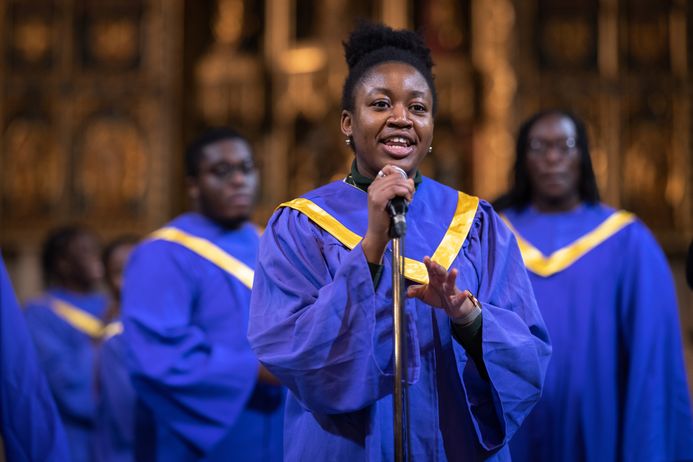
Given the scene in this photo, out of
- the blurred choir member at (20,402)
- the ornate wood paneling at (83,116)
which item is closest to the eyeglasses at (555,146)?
the blurred choir member at (20,402)

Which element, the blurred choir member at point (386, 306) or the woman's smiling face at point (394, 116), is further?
the woman's smiling face at point (394, 116)

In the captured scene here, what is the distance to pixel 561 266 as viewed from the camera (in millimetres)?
3406

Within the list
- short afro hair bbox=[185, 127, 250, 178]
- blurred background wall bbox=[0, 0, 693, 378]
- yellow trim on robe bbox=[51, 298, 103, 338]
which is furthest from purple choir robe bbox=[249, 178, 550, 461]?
blurred background wall bbox=[0, 0, 693, 378]

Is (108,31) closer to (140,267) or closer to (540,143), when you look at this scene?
(140,267)

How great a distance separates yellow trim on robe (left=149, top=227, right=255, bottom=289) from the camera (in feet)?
11.6

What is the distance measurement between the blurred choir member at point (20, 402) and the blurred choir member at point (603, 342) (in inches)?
61.9

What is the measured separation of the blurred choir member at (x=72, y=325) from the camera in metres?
5.11

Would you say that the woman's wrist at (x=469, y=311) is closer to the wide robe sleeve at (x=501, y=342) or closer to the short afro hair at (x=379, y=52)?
the wide robe sleeve at (x=501, y=342)

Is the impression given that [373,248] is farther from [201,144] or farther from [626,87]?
[626,87]

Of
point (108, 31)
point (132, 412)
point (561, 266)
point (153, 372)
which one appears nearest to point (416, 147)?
point (561, 266)

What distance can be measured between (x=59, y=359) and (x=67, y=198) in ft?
7.79

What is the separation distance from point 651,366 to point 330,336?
1.58m

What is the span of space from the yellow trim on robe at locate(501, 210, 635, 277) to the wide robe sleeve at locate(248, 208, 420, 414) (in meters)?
1.39

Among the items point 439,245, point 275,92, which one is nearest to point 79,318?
point 275,92
